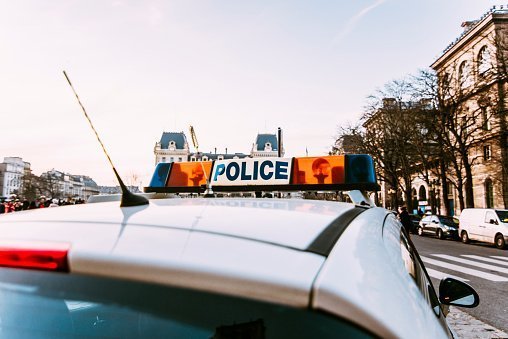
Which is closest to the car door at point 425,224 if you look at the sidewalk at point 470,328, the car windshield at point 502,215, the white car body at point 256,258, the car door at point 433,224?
the car door at point 433,224

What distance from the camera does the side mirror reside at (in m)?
2.15

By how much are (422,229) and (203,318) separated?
92.7 feet

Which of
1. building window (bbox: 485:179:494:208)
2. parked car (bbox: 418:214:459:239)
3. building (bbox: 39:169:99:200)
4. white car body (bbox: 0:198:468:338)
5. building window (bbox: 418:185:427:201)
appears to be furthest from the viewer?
building (bbox: 39:169:99:200)

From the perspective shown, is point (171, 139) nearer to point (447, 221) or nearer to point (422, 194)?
point (422, 194)

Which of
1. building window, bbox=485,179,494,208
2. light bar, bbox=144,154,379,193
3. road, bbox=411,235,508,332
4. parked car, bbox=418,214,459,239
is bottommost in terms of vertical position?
road, bbox=411,235,508,332

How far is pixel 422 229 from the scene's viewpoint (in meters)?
26.7

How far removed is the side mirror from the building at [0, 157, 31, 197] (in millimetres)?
139851

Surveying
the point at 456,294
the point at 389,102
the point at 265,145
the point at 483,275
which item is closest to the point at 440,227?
the point at 483,275

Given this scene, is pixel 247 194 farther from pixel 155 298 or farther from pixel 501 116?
pixel 501 116

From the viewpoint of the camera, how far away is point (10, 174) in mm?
129750

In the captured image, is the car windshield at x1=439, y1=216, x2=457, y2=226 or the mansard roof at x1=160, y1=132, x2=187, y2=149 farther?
the mansard roof at x1=160, y1=132, x2=187, y2=149

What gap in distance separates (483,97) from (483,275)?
21.5 meters

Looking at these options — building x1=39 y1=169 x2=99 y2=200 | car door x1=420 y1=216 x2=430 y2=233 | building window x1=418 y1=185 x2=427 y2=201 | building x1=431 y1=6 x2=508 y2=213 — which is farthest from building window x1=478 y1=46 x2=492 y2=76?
building x1=39 y1=169 x2=99 y2=200

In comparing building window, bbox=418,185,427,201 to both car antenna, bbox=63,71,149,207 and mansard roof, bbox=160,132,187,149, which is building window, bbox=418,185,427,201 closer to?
car antenna, bbox=63,71,149,207
